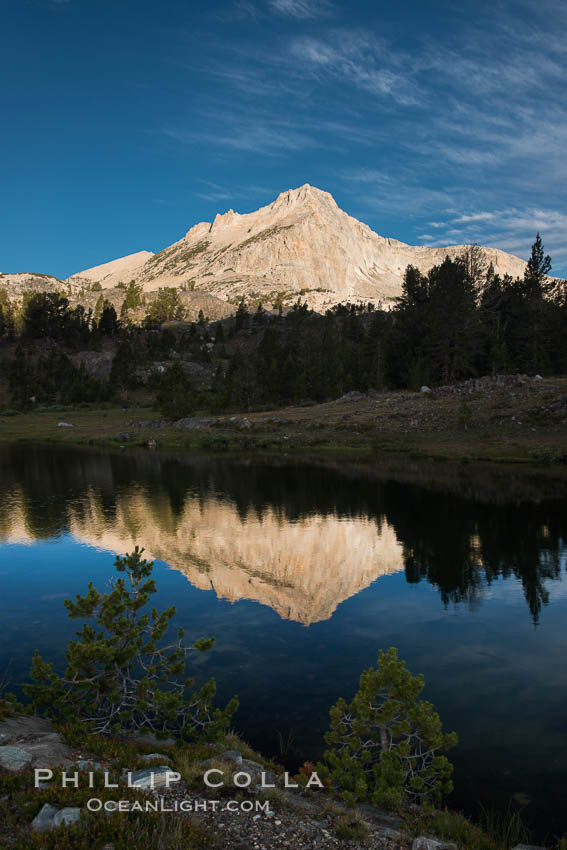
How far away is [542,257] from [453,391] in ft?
156

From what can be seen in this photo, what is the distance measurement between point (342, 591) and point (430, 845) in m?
15.8

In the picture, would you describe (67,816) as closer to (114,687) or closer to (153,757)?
(153,757)

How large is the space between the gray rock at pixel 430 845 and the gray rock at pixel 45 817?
513cm

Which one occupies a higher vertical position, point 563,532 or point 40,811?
point 40,811

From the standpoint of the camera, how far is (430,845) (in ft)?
24.1

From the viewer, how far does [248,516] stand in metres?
37.1

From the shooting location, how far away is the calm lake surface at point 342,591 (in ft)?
42.0

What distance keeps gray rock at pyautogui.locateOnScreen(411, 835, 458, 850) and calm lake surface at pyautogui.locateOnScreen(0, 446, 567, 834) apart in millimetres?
3145

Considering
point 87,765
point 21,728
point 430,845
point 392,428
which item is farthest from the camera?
point 392,428

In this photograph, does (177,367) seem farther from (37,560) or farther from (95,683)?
(95,683)

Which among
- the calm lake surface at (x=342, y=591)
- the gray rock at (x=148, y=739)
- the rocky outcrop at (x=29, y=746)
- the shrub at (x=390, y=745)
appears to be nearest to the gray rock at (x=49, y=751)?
the rocky outcrop at (x=29, y=746)

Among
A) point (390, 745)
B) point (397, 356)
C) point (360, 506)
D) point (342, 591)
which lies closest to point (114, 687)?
point (390, 745)

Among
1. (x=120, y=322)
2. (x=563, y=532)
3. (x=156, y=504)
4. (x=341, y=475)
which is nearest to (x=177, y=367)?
(x=341, y=475)

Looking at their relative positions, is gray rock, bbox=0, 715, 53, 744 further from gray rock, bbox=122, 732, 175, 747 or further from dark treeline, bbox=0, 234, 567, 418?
dark treeline, bbox=0, 234, 567, 418
